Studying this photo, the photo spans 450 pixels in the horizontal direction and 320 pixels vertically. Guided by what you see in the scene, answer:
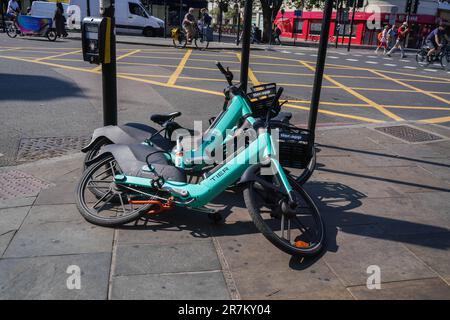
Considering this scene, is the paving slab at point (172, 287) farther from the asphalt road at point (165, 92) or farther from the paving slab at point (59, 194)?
the asphalt road at point (165, 92)

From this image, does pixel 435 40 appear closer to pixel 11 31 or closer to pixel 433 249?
pixel 433 249

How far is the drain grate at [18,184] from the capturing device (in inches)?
175

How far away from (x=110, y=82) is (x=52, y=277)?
7.79ft

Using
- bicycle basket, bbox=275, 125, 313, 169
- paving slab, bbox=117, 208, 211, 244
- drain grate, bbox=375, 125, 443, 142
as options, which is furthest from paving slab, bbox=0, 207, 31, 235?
drain grate, bbox=375, 125, 443, 142

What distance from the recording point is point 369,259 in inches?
135

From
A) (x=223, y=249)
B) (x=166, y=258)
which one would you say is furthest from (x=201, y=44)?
(x=166, y=258)

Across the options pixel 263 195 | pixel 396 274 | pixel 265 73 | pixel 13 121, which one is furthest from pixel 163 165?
pixel 265 73

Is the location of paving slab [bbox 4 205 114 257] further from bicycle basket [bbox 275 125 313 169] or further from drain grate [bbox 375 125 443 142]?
drain grate [bbox 375 125 443 142]

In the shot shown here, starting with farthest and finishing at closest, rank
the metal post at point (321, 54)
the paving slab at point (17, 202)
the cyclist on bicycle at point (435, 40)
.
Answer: the cyclist on bicycle at point (435, 40), the metal post at point (321, 54), the paving slab at point (17, 202)

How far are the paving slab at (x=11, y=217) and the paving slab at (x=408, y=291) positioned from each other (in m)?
2.71

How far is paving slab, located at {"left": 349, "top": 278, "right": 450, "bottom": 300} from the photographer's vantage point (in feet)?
9.68

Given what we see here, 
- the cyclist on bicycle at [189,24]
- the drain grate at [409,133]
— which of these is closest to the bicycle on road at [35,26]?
the cyclist on bicycle at [189,24]

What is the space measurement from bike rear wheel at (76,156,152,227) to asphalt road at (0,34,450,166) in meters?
1.90
